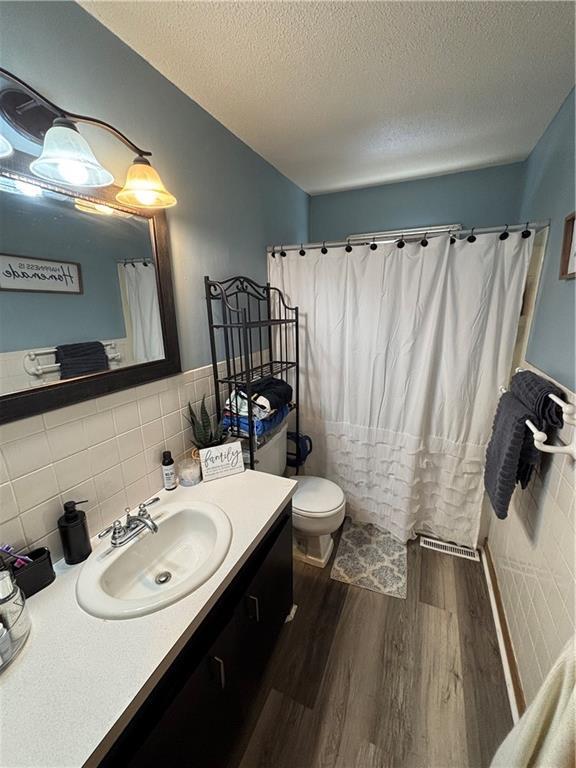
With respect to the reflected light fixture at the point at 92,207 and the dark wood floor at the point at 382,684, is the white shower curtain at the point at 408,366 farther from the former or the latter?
the reflected light fixture at the point at 92,207

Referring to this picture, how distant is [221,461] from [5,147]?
1127 mm

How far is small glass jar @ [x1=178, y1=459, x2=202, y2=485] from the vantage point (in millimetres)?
1243

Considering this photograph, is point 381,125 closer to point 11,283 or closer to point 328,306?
point 328,306

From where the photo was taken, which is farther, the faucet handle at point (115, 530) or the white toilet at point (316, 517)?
the white toilet at point (316, 517)

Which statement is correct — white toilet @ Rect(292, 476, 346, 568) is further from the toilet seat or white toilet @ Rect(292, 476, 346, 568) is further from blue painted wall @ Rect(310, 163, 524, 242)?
blue painted wall @ Rect(310, 163, 524, 242)

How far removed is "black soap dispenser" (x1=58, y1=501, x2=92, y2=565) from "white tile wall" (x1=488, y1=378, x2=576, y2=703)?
1405 mm

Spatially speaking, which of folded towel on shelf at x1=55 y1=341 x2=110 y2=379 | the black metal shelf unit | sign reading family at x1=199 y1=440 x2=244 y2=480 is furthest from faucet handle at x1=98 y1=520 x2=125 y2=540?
the black metal shelf unit

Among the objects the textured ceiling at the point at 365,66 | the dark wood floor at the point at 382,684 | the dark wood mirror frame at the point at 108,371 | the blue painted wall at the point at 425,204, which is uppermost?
the textured ceiling at the point at 365,66

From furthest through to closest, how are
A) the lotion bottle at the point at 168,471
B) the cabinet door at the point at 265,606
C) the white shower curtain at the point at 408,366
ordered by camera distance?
the white shower curtain at the point at 408,366
the lotion bottle at the point at 168,471
the cabinet door at the point at 265,606

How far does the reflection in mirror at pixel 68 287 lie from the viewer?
755 millimetres

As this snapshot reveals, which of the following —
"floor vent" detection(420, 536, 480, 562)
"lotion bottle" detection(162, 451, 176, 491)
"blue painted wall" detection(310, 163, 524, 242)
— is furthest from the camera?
"blue painted wall" detection(310, 163, 524, 242)

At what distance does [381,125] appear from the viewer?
1449 millimetres

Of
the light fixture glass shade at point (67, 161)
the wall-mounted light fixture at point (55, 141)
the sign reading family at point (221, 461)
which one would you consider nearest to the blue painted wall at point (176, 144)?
the wall-mounted light fixture at point (55, 141)

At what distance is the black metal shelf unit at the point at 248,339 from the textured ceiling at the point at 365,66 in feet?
2.44
